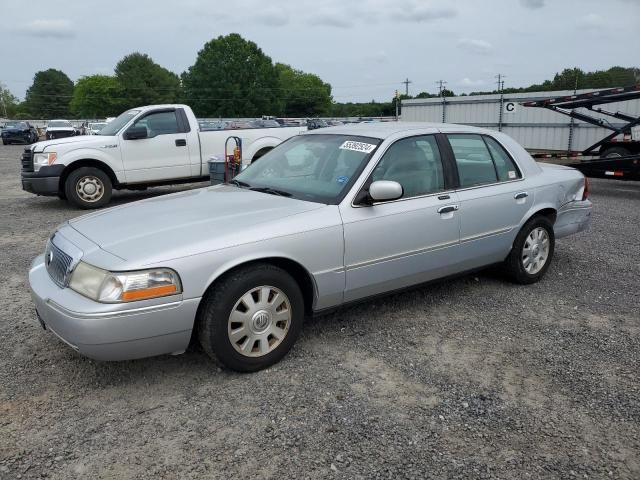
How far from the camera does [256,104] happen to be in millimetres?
86750

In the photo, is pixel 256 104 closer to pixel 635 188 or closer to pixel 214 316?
pixel 635 188

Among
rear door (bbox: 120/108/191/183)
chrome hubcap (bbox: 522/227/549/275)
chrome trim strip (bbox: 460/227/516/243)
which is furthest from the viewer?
rear door (bbox: 120/108/191/183)

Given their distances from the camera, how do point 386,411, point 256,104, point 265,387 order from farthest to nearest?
point 256,104 < point 265,387 < point 386,411

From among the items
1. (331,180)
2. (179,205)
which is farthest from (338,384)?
(179,205)

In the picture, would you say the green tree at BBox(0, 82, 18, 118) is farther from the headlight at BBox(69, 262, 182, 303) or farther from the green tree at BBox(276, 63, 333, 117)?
the headlight at BBox(69, 262, 182, 303)

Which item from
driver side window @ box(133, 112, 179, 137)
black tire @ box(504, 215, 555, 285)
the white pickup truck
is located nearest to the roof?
black tire @ box(504, 215, 555, 285)

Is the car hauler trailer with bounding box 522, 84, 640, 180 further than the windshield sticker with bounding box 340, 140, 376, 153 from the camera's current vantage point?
Yes

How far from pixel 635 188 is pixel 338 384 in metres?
11.3

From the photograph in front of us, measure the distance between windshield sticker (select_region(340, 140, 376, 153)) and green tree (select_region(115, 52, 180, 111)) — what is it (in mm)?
94781

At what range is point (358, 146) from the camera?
4.16 meters

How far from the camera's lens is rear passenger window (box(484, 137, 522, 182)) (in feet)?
15.9

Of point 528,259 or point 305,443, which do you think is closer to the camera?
point 305,443

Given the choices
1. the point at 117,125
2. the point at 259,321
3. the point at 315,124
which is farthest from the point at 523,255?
the point at 315,124

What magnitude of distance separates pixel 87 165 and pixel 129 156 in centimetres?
73
